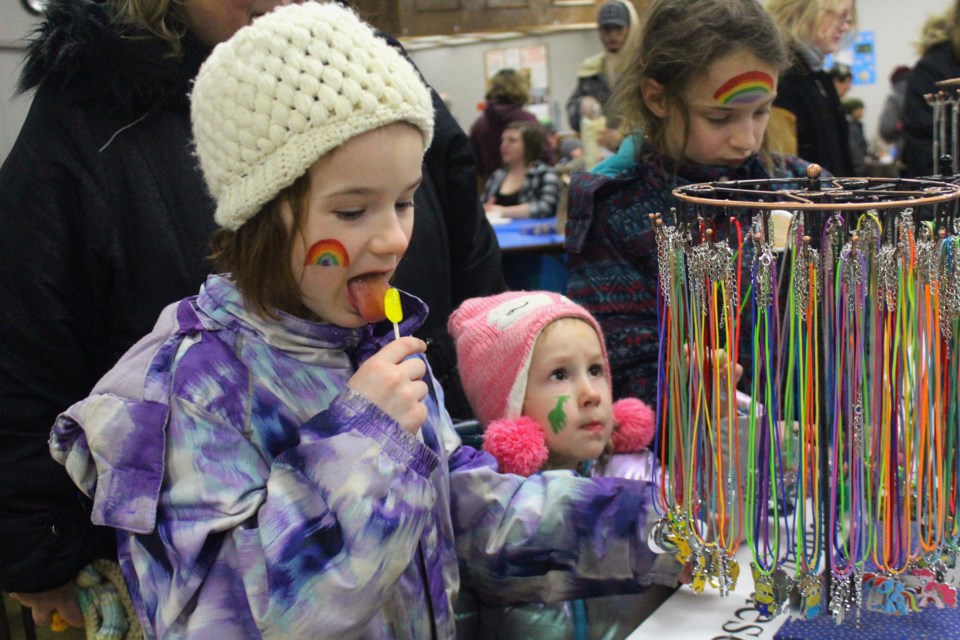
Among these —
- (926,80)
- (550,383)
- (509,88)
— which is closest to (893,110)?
(509,88)

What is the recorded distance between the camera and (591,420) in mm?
1294

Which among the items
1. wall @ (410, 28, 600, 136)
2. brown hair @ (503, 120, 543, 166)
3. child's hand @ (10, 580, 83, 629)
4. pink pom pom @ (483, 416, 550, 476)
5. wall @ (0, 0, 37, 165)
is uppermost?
wall @ (410, 28, 600, 136)

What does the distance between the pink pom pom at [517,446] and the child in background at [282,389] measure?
0.31 meters

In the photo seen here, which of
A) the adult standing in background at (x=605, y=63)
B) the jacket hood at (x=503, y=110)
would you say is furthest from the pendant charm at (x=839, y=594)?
the jacket hood at (x=503, y=110)

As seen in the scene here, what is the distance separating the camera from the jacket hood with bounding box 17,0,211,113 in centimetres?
115

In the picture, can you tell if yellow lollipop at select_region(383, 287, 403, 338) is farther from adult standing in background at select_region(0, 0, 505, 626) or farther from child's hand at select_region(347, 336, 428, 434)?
adult standing in background at select_region(0, 0, 505, 626)

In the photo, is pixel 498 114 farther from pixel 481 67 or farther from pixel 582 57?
pixel 582 57

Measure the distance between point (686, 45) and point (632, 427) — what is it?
21.6 inches

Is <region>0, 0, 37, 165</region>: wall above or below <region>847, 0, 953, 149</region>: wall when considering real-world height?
below

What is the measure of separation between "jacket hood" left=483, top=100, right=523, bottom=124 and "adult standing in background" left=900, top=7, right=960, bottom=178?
315 centimetres

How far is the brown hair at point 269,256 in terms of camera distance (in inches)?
34.5

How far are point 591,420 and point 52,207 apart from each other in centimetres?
72

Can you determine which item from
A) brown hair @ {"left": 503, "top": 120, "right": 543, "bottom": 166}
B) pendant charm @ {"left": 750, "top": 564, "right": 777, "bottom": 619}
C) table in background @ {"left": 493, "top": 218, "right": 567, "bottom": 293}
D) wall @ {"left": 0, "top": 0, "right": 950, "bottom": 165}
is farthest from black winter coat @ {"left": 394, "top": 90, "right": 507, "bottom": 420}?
wall @ {"left": 0, "top": 0, "right": 950, "bottom": 165}

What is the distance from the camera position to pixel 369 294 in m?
0.90
